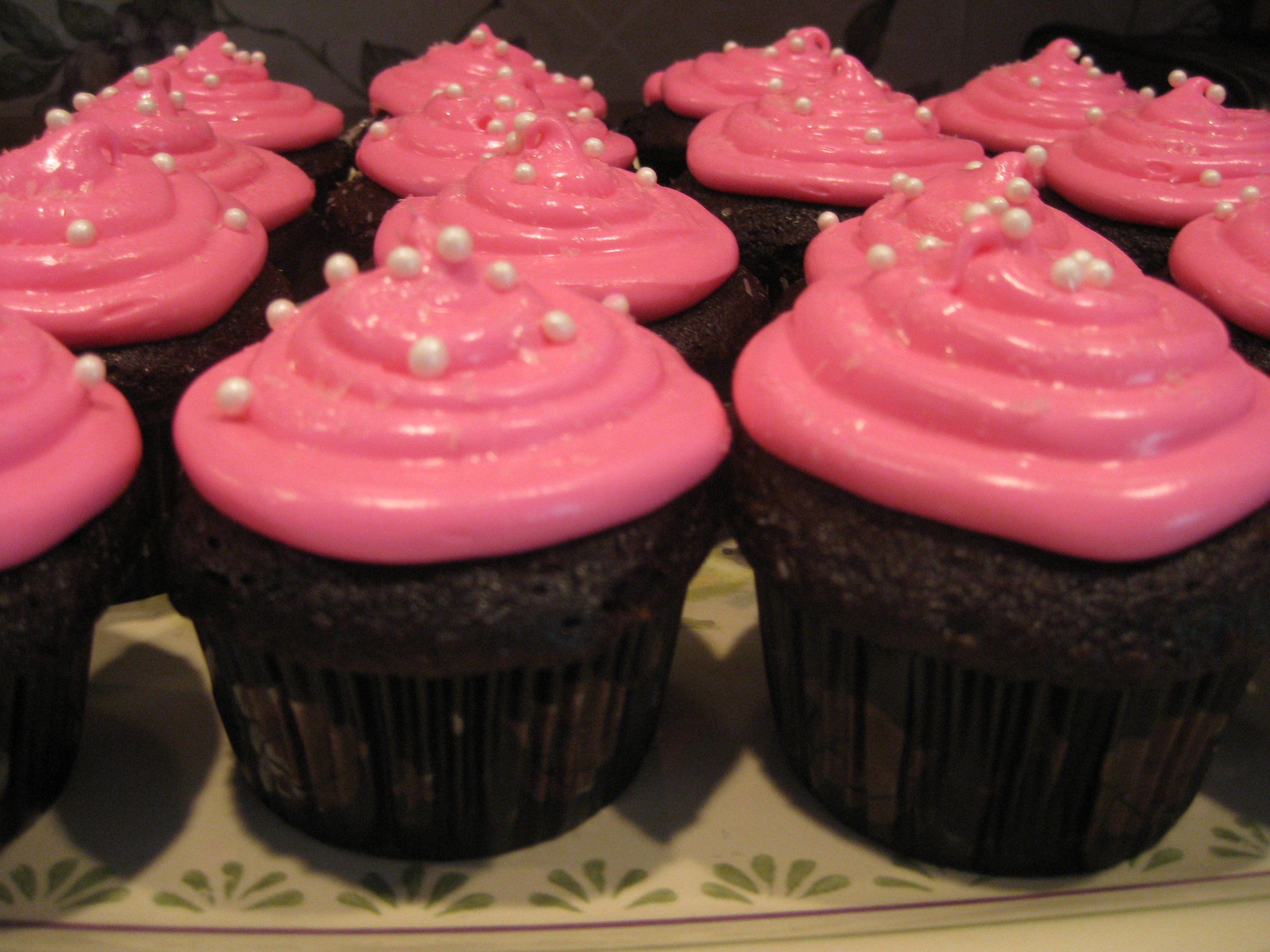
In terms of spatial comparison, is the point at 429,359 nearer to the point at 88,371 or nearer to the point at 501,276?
the point at 501,276

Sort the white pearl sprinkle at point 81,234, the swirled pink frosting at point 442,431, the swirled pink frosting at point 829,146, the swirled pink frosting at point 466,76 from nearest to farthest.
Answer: the swirled pink frosting at point 442,431, the white pearl sprinkle at point 81,234, the swirled pink frosting at point 829,146, the swirled pink frosting at point 466,76

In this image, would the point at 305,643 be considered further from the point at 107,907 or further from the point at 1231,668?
the point at 1231,668

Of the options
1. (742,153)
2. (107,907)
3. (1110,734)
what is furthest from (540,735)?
(742,153)

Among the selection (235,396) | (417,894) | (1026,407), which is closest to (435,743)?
(417,894)

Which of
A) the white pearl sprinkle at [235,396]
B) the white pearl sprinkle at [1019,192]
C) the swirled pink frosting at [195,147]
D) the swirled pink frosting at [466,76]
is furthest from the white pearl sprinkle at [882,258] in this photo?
the swirled pink frosting at [466,76]

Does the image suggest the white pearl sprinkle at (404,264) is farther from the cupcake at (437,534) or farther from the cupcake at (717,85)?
the cupcake at (717,85)

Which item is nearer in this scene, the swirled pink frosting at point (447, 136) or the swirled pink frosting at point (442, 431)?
the swirled pink frosting at point (442, 431)

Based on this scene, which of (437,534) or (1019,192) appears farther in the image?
(1019,192)
